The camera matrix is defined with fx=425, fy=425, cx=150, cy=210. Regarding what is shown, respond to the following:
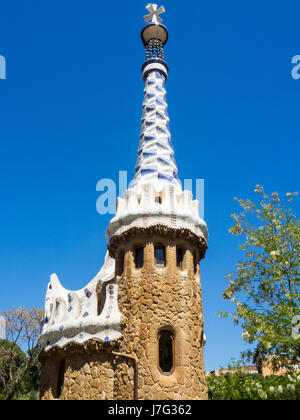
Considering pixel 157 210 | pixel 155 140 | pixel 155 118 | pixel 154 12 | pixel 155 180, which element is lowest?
pixel 157 210

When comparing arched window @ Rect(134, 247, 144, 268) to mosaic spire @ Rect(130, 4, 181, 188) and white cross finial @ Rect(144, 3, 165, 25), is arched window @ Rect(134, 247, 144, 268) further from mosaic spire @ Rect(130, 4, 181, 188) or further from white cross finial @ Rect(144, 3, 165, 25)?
white cross finial @ Rect(144, 3, 165, 25)

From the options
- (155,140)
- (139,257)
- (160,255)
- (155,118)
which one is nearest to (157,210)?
(160,255)

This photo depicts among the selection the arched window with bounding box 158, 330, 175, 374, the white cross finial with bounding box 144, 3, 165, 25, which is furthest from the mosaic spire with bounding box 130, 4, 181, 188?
the arched window with bounding box 158, 330, 175, 374

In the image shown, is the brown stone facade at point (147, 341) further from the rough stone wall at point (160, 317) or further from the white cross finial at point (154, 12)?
the white cross finial at point (154, 12)

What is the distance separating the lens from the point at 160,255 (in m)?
11.8

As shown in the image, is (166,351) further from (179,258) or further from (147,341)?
(179,258)

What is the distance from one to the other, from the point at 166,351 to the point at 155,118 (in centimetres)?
782

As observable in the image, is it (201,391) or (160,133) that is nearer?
(201,391)

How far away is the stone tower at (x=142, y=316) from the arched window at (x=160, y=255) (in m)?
0.03

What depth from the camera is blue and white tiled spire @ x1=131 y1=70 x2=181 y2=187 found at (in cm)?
1361

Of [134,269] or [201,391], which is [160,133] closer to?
[134,269]
